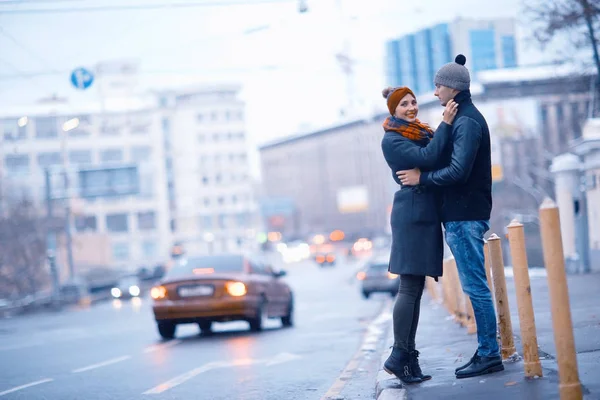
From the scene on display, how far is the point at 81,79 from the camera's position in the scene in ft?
132

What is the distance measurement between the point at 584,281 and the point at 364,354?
379 inches

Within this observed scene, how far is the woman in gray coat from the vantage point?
23.9 feet

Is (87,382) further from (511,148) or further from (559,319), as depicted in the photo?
(511,148)

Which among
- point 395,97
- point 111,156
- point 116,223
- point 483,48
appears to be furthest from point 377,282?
point 116,223

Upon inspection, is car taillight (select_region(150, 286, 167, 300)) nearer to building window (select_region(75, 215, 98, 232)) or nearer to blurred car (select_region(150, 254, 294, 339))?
blurred car (select_region(150, 254, 294, 339))

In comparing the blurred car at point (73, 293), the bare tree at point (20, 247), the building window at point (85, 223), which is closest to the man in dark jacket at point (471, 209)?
the blurred car at point (73, 293)

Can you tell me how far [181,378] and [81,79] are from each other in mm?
31259

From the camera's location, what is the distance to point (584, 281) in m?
20.7

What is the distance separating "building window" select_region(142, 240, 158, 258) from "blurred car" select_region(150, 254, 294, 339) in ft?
341

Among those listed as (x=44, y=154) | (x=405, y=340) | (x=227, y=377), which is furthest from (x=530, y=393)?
(x=44, y=154)

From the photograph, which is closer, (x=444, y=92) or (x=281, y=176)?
(x=444, y=92)

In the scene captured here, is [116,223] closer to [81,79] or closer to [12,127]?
[12,127]

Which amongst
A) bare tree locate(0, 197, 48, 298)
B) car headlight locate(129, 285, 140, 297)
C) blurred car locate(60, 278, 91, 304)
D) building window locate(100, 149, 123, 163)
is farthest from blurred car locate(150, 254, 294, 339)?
building window locate(100, 149, 123, 163)

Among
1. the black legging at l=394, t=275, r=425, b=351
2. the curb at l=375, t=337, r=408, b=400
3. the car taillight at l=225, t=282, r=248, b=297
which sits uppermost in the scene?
the black legging at l=394, t=275, r=425, b=351
